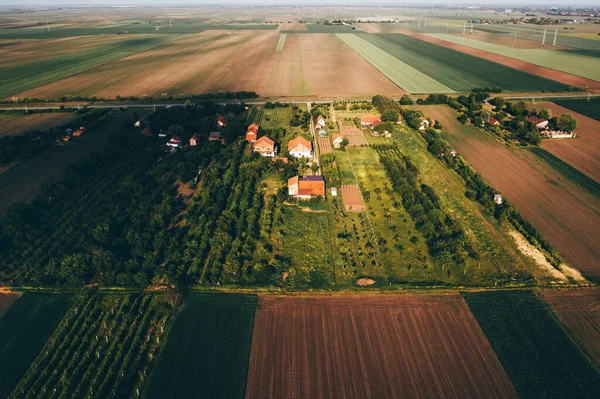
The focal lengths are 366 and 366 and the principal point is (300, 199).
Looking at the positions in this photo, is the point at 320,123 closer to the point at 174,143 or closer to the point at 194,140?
the point at 194,140

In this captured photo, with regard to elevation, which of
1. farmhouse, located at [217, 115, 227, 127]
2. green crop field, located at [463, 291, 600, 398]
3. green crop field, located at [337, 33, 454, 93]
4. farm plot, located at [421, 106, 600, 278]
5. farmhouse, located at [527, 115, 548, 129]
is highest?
green crop field, located at [337, 33, 454, 93]

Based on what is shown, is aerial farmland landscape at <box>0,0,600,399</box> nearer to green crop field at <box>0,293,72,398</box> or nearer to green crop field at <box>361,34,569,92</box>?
green crop field at <box>0,293,72,398</box>

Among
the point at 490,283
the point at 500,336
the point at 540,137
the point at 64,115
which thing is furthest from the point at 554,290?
the point at 64,115

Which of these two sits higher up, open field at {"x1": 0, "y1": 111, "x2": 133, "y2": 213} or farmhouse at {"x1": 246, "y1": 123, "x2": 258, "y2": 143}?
farmhouse at {"x1": 246, "y1": 123, "x2": 258, "y2": 143}

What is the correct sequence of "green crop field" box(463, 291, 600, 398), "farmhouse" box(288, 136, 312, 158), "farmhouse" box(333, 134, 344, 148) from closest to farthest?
1. "green crop field" box(463, 291, 600, 398)
2. "farmhouse" box(288, 136, 312, 158)
3. "farmhouse" box(333, 134, 344, 148)

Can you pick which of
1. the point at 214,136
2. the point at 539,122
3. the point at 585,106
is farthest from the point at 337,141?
the point at 585,106

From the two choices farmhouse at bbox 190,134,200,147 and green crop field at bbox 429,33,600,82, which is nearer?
farmhouse at bbox 190,134,200,147

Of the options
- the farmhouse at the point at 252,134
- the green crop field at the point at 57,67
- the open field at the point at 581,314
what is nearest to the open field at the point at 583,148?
the open field at the point at 581,314

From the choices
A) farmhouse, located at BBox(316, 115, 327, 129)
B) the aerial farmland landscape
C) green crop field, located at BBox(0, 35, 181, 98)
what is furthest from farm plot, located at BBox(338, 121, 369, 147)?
green crop field, located at BBox(0, 35, 181, 98)
